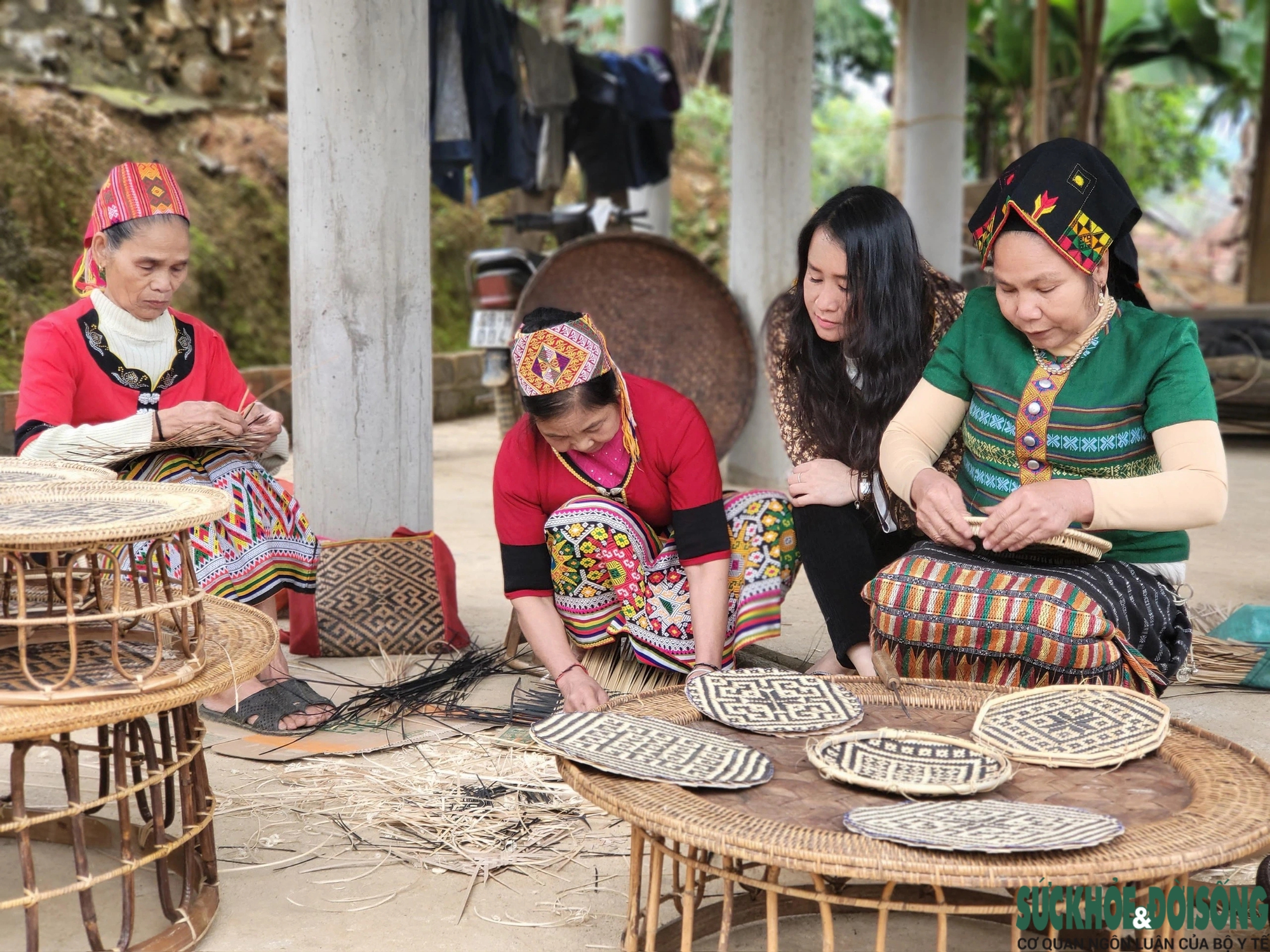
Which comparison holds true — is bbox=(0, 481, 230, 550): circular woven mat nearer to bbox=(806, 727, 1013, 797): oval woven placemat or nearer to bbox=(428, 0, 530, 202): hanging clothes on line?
bbox=(806, 727, 1013, 797): oval woven placemat

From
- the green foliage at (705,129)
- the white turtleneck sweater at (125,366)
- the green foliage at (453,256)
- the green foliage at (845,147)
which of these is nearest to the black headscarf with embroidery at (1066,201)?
the white turtleneck sweater at (125,366)

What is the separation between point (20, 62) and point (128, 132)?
0.66 m

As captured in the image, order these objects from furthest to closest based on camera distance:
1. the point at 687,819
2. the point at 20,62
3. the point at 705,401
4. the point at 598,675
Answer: the point at 20,62 < the point at 705,401 < the point at 598,675 < the point at 687,819

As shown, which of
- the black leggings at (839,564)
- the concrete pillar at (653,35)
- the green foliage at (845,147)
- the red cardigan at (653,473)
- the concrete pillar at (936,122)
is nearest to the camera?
the red cardigan at (653,473)

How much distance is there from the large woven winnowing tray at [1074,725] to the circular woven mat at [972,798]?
0.09ft

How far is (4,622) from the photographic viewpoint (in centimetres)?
171

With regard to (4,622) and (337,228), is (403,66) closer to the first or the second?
(337,228)

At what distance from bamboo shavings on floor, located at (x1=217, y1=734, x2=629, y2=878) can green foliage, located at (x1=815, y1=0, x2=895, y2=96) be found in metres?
13.6

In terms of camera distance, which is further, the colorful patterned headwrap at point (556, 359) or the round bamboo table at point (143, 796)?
the colorful patterned headwrap at point (556, 359)

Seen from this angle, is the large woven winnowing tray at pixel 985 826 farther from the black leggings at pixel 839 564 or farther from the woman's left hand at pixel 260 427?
the woman's left hand at pixel 260 427

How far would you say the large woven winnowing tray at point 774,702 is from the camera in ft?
6.38

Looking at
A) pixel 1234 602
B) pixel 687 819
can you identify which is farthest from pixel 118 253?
pixel 1234 602

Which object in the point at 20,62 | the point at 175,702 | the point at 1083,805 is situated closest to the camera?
the point at 1083,805

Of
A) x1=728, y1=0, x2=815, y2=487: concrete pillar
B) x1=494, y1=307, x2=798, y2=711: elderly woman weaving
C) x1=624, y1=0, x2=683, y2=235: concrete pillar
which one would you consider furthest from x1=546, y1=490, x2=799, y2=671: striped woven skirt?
x1=624, y1=0, x2=683, y2=235: concrete pillar
